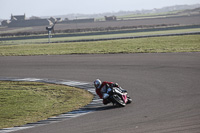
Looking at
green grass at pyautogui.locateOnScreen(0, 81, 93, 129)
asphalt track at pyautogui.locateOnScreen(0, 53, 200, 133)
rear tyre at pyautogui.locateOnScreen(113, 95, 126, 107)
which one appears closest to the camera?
asphalt track at pyautogui.locateOnScreen(0, 53, 200, 133)

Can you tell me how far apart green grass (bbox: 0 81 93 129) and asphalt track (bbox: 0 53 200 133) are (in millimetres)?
1847

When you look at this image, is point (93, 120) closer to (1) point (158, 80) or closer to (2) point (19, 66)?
(1) point (158, 80)

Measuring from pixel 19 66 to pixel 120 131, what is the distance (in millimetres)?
19112

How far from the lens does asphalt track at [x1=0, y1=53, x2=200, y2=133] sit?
1163 cm

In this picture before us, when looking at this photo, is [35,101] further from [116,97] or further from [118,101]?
[118,101]

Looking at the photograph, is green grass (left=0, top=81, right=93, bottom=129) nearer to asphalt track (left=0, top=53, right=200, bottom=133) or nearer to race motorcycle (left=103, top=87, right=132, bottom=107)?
race motorcycle (left=103, top=87, right=132, bottom=107)

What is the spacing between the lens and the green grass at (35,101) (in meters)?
14.6

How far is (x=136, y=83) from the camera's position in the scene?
62.2 feet

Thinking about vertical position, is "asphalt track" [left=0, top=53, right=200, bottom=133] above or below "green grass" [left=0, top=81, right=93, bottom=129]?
above

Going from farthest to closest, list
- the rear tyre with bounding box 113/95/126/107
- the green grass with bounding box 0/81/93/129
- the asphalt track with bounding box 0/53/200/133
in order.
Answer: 1. the green grass with bounding box 0/81/93/129
2. the rear tyre with bounding box 113/95/126/107
3. the asphalt track with bounding box 0/53/200/133

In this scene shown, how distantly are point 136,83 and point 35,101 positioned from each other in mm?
5235

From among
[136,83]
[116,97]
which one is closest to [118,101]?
[116,97]

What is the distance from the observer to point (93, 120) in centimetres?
1267

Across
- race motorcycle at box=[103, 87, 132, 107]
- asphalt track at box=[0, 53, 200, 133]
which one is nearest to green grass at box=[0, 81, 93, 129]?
race motorcycle at box=[103, 87, 132, 107]
